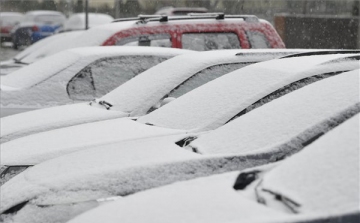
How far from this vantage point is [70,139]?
5945 millimetres

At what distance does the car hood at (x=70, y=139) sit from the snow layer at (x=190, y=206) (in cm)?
189

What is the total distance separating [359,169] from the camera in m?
3.29

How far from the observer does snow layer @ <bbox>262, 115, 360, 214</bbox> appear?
319cm

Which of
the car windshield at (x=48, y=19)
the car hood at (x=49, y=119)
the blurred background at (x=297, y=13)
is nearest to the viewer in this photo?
the car hood at (x=49, y=119)

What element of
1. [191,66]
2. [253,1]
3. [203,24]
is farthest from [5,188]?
[253,1]

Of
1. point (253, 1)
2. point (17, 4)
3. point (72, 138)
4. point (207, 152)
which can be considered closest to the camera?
point (207, 152)

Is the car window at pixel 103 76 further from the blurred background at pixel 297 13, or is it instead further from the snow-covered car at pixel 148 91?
the blurred background at pixel 297 13

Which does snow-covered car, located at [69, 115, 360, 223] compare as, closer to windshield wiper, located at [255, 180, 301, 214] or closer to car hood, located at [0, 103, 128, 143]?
windshield wiper, located at [255, 180, 301, 214]

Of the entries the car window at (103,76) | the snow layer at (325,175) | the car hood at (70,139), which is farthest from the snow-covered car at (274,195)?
the car window at (103,76)

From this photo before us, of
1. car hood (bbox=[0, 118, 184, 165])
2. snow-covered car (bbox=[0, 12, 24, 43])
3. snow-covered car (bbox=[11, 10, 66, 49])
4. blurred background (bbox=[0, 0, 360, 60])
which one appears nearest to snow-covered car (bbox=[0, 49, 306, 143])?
car hood (bbox=[0, 118, 184, 165])

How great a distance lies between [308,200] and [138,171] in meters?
1.24

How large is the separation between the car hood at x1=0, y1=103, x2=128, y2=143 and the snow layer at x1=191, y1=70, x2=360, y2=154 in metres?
2.22

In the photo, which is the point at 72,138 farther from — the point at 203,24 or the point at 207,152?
the point at 203,24

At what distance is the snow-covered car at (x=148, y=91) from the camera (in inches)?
→ 272
